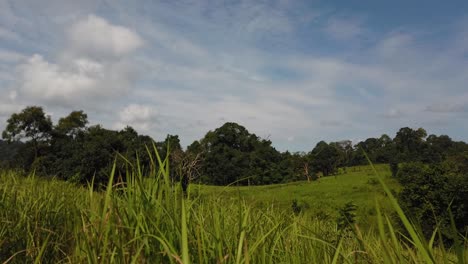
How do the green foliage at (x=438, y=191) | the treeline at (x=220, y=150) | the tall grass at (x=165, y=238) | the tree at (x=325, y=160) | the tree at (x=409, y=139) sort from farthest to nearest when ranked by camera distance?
the tree at (x=409, y=139)
the tree at (x=325, y=160)
the treeline at (x=220, y=150)
the green foliage at (x=438, y=191)
the tall grass at (x=165, y=238)

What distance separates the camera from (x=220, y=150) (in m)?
115

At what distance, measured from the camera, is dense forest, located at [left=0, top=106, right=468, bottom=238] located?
514cm

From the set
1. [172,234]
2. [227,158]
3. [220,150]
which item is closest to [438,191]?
[172,234]

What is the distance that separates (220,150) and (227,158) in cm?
715

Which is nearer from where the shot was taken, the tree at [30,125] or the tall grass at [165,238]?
the tall grass at [165,238]

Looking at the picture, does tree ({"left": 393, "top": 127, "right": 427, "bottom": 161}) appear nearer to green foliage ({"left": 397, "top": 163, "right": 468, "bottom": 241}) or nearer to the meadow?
green foliage ({"left": 397, "top": 163, "right": 468, "bottom": 241})

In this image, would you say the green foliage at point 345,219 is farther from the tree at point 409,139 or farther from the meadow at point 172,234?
the tree at point 409,139

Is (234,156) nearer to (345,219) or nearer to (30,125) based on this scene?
(30,125)

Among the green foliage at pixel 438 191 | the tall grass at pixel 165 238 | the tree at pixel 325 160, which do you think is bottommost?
the green foliage at pixel 438 191

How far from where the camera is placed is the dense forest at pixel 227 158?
514 cm

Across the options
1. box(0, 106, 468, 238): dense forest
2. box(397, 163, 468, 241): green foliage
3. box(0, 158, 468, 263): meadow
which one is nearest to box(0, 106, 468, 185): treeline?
box(0, 106, 468, 238): dense forest

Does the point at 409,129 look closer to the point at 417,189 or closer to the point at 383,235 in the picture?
the point at 417,189

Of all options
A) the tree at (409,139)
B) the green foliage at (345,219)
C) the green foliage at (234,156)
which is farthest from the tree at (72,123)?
the tree at (409,139)

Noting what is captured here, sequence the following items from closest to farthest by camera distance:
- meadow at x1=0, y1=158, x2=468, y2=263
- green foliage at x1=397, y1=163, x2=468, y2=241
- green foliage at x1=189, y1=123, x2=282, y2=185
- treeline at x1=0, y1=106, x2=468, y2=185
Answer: meadow at x1=0, y1=158, x2=468, y2=263
green foliage at x1=397, y1=163, x2=468, y2=241
treeline at x1=0, y1=106, x2=468, y2=185
green foliage at x1=189, y1=123, x2=282, y2=185
